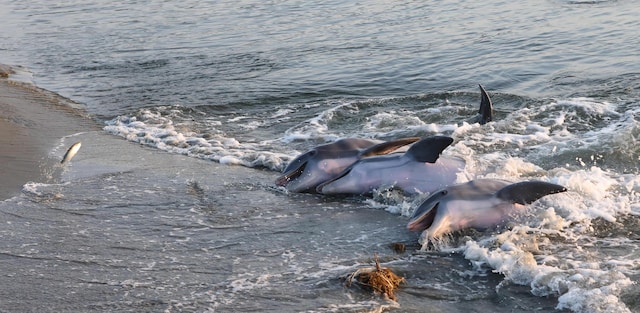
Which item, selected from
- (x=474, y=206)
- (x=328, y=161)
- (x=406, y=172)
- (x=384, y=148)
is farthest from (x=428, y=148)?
(x=474, y=206)

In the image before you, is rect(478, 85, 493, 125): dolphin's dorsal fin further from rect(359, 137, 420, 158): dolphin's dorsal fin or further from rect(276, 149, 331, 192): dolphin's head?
rect(276, 149, 331, 192): dolphin's head

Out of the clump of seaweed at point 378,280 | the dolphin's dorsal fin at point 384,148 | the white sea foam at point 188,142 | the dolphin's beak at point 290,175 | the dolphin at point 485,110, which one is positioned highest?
the clump of seaweed at point 378,280

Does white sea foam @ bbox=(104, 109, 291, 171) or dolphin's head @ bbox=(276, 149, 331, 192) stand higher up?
dolphin's head @ bbox=(276, 149, 331, 192)

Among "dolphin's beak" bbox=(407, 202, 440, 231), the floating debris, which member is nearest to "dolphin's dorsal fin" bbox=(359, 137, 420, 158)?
"dolphin's beak" bbox=(407, 202, 440, 231)

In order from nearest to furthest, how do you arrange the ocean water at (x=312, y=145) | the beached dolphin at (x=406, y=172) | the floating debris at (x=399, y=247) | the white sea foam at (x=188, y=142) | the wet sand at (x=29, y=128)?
1. the ocean water at (x=312, y=145)
2. the floating debris at (x=399, y=247)
3. the beached dolphin at (x=406, y=172)
4. the wet sand at (x=29, y=128)
5. the white sea foam at (x=188, y=142)

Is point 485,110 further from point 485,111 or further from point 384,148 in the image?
point 384,148

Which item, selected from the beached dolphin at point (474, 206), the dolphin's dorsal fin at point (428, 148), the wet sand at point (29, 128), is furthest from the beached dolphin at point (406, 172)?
the wet sand at point (29, 128)

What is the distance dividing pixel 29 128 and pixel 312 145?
4217 mm

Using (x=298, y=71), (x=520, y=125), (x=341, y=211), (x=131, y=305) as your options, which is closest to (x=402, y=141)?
(x=341, y=211)

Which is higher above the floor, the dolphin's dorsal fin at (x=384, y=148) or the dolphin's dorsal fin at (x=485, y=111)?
the dolphin's dorsal fin at (x=384, y=148)

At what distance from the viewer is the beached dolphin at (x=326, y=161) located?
9352 mm

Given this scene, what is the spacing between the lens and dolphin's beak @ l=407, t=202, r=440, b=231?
299 inches

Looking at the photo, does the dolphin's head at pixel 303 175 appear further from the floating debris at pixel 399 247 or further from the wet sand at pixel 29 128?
the wet sand at pixel 29 128

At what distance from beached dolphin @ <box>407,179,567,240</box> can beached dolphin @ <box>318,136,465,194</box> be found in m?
1.14
